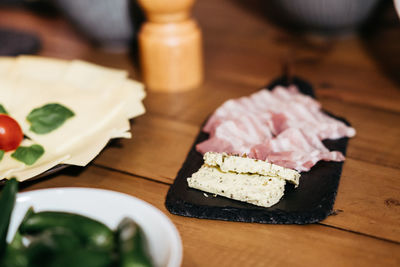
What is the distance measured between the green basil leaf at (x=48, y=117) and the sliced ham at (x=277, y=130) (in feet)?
0.89

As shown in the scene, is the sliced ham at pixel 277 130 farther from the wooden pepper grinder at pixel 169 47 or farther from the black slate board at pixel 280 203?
the wooden pepper grinder at pixel 169 47

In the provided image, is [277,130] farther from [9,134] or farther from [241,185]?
[9,134]

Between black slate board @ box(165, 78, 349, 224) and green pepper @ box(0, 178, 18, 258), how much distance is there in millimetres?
261

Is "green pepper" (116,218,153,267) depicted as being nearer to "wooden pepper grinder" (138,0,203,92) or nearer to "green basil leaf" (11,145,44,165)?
"green basil leaf" (11,145,44,165)

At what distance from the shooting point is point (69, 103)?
3.26 feet

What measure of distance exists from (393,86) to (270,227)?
70 cm

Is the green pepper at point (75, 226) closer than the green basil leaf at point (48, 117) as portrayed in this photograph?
Yes

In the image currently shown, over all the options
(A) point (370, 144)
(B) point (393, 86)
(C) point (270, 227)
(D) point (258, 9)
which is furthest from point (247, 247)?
(D) point (258, 9)

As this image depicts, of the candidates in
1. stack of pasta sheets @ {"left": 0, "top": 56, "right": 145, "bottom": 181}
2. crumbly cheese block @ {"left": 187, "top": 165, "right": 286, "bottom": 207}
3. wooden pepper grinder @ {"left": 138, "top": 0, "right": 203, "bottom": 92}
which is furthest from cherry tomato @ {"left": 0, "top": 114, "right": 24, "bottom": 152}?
wooden pepper grinder @ {"left": 138, "top": 0, "right": 203, "bottom": 92}

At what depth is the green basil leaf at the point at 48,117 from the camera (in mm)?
915

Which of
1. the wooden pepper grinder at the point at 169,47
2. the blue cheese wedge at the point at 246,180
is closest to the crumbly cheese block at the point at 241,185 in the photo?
the blue cheese wedge at the point at 246,180

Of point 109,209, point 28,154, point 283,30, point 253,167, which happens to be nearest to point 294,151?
point 253,167

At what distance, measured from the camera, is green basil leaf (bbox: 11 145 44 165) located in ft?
2.72

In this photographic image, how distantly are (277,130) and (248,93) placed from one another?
0.30m
